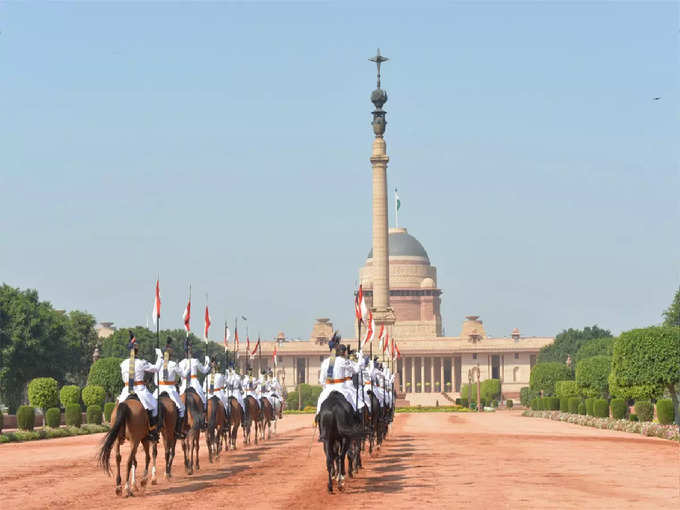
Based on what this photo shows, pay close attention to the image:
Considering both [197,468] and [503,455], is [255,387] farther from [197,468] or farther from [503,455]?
[197,468]

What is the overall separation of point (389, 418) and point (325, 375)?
18.7 metres

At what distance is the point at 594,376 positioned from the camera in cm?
9031

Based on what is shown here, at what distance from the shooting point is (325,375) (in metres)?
26.0

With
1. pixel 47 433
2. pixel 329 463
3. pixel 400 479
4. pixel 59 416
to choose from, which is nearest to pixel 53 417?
pixel 59 416

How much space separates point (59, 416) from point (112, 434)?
39.3m

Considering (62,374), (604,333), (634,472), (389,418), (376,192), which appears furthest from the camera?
(604,333)

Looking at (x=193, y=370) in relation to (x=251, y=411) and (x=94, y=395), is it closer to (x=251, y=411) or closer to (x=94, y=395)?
(x=251, y=411)

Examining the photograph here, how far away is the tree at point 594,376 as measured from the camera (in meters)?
89.8

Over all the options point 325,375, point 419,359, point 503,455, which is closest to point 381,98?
point 419,359

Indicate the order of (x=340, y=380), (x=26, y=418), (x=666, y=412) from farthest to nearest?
(x=666, y=412), (x=26, y=418), (x=340, y=380)

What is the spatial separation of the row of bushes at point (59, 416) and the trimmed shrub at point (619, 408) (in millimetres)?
29237

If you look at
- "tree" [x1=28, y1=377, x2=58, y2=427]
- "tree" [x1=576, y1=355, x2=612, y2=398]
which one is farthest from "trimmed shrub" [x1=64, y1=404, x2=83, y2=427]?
"tree" [x1=576, y1=355, x2=612, y2=398]

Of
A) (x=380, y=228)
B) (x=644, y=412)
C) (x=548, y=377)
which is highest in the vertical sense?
(x=380, y=228)

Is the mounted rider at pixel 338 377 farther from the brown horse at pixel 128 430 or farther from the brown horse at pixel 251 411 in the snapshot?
the brown horse at pixel 251 411
